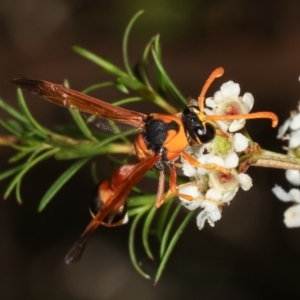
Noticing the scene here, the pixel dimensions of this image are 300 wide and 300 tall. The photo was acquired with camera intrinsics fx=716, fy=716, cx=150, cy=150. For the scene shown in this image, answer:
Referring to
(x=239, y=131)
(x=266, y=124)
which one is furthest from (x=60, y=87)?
(x=266, y=124)

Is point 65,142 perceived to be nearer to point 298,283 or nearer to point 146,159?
point 146,159

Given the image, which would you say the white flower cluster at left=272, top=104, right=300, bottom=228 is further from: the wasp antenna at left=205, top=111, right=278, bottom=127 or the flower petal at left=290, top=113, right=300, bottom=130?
the wasp antenna at left=205, top=111, right=278, bottom=127

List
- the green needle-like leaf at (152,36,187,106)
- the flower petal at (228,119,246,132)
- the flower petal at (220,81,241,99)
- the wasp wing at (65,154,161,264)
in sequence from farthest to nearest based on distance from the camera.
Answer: the green needle-like leaf at (152,36,187,106) < the flower petal at (220,81,241,99) < the flower petal at (228,119,246,132) < the wasp wing at (65,154,161,264)

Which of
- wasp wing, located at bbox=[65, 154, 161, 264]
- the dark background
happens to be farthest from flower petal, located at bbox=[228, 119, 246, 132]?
the dark background

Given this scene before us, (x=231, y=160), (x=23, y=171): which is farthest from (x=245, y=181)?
(x=23, y=171)

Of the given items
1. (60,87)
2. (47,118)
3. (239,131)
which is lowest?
(47,118)
